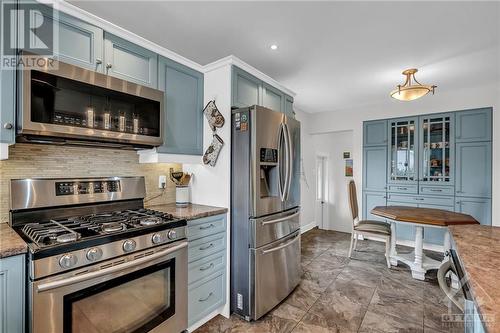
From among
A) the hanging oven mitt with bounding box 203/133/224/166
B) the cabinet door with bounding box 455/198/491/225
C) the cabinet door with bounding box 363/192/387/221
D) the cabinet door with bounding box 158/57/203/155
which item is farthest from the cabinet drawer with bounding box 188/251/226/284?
the cabinet door with bounding box 455/198/491/225

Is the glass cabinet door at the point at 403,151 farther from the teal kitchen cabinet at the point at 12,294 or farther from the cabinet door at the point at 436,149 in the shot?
the teal kitchen cabinet at the point at 12,294

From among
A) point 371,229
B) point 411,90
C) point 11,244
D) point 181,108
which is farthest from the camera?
point 371,229

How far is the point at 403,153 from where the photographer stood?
421cm

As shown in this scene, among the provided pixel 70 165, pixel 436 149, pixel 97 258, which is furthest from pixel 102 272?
pixel 436 149

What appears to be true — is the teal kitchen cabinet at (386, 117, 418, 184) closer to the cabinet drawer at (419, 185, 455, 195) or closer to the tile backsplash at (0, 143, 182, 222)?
the cabinet drawer at (419, 185, 455, 195)

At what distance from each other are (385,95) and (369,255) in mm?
2576

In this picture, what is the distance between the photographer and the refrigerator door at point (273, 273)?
6.95 ft

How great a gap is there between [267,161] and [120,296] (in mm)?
1499

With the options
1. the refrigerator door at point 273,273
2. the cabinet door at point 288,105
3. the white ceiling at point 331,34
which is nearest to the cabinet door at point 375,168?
the white ceiling at point 331,34

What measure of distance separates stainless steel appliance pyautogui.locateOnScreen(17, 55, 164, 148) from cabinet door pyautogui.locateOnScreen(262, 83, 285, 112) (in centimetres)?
118

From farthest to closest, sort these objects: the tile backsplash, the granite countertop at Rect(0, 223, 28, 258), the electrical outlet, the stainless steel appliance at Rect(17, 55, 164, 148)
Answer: the electrical outlet < the tile backsplash < the stainless steel appliance at Rect(17, 55, 164, 148) < the granite countertop at Rect(0, 223, 28, 258)

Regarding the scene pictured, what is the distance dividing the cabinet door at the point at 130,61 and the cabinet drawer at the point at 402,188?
4114 mm

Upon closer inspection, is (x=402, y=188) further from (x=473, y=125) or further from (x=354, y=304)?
(x=354, y=304)

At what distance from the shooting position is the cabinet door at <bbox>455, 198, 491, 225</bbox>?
3.48 metres
